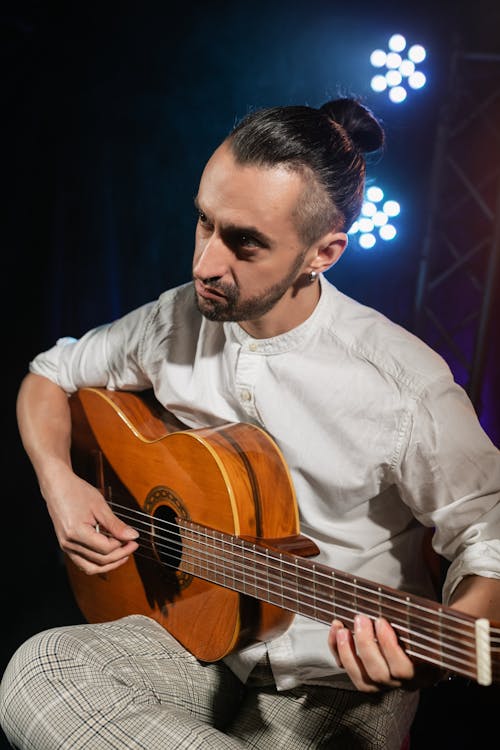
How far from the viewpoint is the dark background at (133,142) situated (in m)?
2.54

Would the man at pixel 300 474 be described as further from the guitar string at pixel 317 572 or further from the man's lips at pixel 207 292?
the guitar string at pixel 317 572

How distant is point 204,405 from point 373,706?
31.7 inches

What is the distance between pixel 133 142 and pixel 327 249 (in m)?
1.72

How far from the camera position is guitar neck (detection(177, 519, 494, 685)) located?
0.95m

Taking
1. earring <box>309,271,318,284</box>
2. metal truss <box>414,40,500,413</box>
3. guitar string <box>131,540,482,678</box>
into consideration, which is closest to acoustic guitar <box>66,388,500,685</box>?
guitar string <box>131,540,482,678</box>

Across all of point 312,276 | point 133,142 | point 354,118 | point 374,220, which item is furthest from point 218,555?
point 133,142

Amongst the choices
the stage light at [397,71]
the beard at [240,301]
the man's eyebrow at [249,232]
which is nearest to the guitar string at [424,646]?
the beard at [240,301]

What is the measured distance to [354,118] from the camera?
1.46 meters

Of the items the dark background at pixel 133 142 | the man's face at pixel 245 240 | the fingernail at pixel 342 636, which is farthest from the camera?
A: the dark background at pixel 133 142

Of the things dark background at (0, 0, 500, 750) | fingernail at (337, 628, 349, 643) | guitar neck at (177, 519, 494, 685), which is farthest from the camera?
dark background at (0, 0, 500, 750)

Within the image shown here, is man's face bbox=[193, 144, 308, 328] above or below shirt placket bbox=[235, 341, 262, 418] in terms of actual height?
above

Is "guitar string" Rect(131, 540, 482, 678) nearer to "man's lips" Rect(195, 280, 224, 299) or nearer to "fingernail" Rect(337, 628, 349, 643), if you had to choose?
"fingernail" Rect(337, 628, 349, 643)

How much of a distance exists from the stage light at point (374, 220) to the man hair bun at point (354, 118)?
3.02ft

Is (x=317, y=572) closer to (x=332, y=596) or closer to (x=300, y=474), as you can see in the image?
(x=332, y=596)
